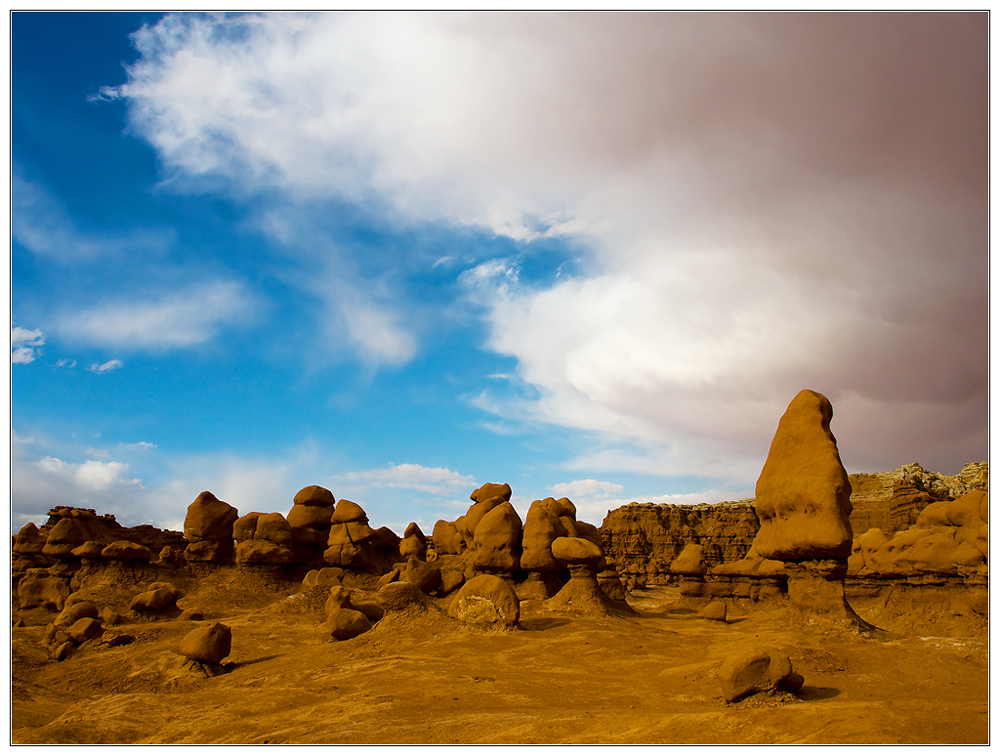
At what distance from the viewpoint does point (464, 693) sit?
8.98 metres

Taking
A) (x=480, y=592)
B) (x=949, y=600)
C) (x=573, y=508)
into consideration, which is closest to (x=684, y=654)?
(x=480, y=592)

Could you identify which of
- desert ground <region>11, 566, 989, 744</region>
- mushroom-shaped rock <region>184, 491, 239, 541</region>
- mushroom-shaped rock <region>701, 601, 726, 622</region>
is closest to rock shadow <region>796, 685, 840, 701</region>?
desert ground <region>11, 566, 989, 744</region>

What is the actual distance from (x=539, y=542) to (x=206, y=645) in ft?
36.5

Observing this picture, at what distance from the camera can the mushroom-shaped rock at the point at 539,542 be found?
20109 mm

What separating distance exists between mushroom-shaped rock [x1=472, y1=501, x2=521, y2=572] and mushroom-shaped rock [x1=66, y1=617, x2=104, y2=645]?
11378 millimetres

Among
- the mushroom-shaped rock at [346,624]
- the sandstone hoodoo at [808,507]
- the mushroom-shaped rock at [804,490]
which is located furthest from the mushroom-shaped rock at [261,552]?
the sandstone hoodoo at [808,507]

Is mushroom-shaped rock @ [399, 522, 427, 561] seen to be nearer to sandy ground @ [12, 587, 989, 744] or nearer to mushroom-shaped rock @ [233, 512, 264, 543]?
mushroom-shaped rock @ [233, 512, 264, 543]

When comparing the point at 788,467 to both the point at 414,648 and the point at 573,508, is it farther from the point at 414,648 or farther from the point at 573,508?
the point at 573,508

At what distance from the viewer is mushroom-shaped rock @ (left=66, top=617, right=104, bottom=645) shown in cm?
1485

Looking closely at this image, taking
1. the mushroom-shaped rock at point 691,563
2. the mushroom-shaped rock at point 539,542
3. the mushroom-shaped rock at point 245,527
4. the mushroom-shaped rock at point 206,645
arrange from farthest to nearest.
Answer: the mushroom-shaped rock at point 691,563, the mushroom-shaped rock at point 245,527, the mushroom-shaped rock at point 539,542, the mushroom-shaped rock at point 206,645

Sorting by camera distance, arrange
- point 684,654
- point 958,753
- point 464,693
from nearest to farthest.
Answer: point 958,753 → point 464,693 → point 684,654

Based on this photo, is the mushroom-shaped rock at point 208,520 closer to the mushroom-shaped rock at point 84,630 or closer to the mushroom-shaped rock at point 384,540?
the mushroom-shaped rock at point 384,540

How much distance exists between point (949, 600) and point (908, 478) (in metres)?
33.1

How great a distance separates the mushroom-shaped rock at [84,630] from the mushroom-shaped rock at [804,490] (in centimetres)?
1769
